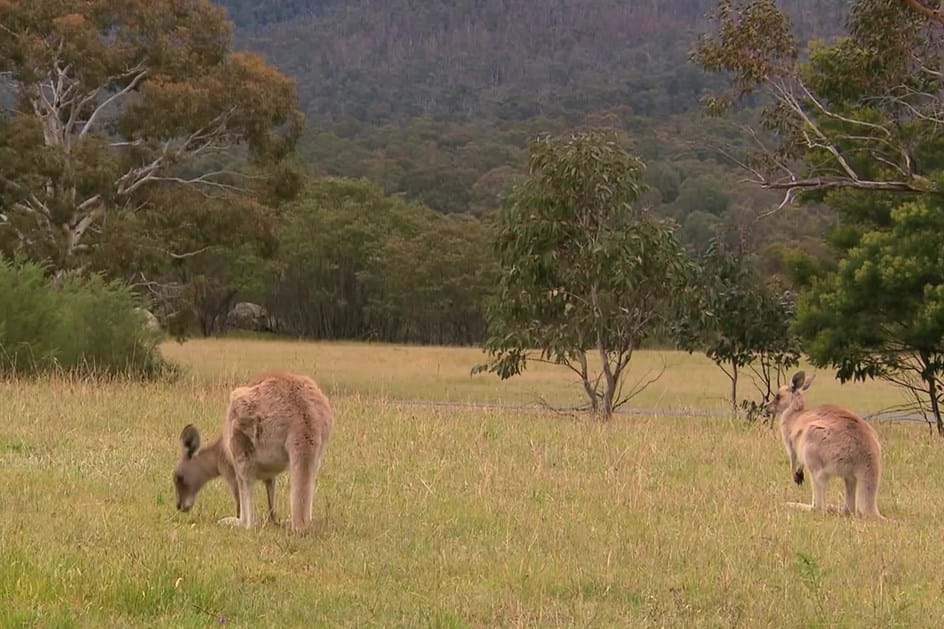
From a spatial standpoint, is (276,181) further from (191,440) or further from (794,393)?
(191,440)

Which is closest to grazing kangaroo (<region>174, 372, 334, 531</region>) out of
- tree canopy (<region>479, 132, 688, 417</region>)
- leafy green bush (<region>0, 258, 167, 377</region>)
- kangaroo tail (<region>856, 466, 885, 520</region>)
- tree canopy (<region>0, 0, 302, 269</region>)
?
kangaroo tail (<region>856, 466, 885, 520</region>)

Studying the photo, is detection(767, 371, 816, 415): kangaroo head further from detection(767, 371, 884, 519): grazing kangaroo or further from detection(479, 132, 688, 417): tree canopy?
detection(479, 132, 688, 417): tree canopy

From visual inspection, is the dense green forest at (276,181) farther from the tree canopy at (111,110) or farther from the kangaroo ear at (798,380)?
the kangaroo ear at (798,380)

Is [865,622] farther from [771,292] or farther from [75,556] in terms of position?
[771,292]

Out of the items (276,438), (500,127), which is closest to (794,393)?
(276,438)

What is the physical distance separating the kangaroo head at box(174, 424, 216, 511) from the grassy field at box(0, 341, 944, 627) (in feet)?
0.40

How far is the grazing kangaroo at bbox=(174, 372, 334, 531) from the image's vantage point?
687cm

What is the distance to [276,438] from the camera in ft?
23.0

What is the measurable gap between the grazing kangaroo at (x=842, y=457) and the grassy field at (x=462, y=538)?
0.30 meters

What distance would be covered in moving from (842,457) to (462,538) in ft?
9.66

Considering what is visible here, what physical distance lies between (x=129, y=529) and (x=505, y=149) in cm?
9269

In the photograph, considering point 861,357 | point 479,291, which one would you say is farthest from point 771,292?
point 479,291

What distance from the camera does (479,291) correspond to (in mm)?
61125

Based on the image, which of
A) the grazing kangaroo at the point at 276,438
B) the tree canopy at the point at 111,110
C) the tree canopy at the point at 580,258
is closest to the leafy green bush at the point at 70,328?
the tree canopy at the point at 111,110
